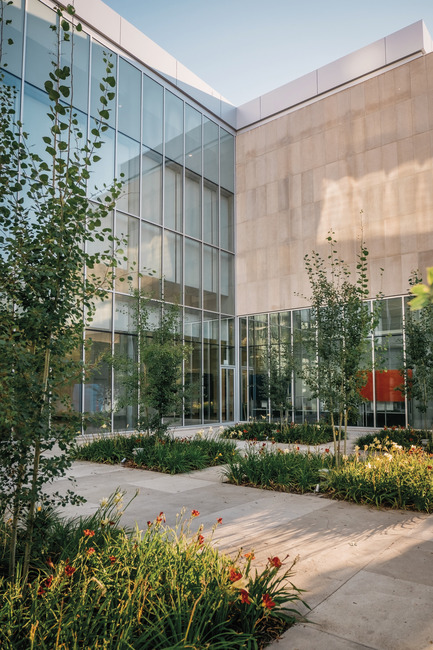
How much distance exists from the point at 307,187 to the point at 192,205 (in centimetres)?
540

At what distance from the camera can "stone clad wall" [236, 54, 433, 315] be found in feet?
62.5

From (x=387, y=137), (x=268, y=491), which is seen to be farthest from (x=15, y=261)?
(x=387, y=137)

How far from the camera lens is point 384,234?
19609 mm

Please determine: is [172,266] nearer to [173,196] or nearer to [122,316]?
[173,196]

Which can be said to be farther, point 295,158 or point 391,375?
point 295,158

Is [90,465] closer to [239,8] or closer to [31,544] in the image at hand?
[31,544]

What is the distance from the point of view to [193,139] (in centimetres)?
2223

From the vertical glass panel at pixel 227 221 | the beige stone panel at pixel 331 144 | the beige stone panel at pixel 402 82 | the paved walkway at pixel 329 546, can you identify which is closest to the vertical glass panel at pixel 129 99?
the vertical glass panel at pixel 227 221

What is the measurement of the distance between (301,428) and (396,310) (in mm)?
7167

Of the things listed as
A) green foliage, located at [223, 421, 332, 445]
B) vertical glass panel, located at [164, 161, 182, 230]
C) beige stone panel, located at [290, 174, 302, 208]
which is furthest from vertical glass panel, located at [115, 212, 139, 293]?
beige stone panel, located at [290, 174, 302, 208]

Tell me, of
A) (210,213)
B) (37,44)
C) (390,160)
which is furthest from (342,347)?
(210,213)

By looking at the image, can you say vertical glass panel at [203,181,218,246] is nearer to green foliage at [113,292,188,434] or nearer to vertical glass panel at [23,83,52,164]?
vertical glass panel at [23,83,52,164]

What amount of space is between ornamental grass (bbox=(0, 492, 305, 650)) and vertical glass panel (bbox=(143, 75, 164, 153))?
18517mm

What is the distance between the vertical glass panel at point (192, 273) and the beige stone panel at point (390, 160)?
8676mm
